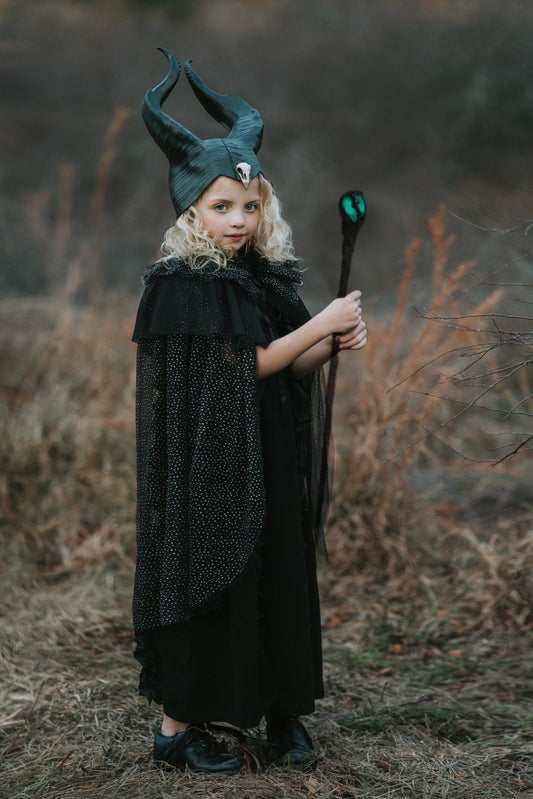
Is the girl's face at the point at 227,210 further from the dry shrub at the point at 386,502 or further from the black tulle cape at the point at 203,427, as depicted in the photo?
the dry shrub at the point at 386,502

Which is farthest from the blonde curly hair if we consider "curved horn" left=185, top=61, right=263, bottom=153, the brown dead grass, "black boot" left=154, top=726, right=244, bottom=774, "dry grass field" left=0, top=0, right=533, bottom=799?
Result: the brown dead grass

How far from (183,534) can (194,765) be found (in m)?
0.65

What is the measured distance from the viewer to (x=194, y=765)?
2.16m

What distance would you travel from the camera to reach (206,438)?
2.01 metres

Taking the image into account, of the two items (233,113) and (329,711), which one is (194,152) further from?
(329,711)

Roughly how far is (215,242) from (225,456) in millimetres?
553

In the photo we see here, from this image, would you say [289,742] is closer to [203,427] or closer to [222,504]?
[222,504]

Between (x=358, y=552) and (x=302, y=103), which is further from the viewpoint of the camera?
(x=302, y=103)

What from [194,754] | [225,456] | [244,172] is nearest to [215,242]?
[244,172]

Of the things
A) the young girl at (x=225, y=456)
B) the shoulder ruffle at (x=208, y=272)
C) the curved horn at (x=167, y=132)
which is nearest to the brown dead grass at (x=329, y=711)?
the young girl at (x=225, y=456)

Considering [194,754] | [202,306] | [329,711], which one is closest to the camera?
[202,306]

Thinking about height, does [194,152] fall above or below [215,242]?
above

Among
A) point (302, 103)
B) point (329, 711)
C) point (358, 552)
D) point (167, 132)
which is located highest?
point (302, 103)

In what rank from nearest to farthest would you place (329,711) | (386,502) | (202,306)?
1. (202,306)
2. (329,711)
3. (386,502)
